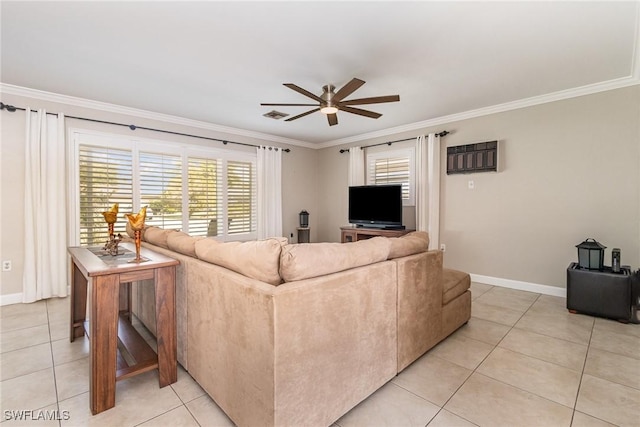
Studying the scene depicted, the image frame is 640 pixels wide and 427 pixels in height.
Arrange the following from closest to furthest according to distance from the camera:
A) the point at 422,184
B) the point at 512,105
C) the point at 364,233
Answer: the point at 512,105
the point at 422,184
the point at 364,233

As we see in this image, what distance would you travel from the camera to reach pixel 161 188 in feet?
14.3

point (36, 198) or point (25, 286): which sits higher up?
point (36, 198)

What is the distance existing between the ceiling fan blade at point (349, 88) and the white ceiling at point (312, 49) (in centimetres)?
26

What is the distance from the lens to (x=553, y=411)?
1.64 m

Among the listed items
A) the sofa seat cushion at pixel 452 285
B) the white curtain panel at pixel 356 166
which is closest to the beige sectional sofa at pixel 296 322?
the sofa seat cushion at pixel 452 285

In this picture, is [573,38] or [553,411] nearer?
[553,411]

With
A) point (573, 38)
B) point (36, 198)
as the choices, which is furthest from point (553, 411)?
point (36, 198)

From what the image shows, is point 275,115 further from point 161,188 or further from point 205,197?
point 161,188

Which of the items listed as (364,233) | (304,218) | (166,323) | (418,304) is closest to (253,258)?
(166,323)

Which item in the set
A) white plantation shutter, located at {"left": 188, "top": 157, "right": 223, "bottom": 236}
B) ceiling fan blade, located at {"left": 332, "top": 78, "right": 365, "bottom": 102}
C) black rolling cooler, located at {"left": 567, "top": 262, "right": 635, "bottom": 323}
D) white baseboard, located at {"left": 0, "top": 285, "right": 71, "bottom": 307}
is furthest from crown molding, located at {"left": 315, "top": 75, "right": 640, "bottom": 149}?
white baseboard, located at {"left": 0, "top": 285, "right": 71, "bottom": 307}

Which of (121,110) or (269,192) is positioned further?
(269,192)

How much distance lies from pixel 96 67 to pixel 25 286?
2606 millimetres

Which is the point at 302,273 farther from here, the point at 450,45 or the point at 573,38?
the point at 573,38

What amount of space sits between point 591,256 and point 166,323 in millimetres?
3944
